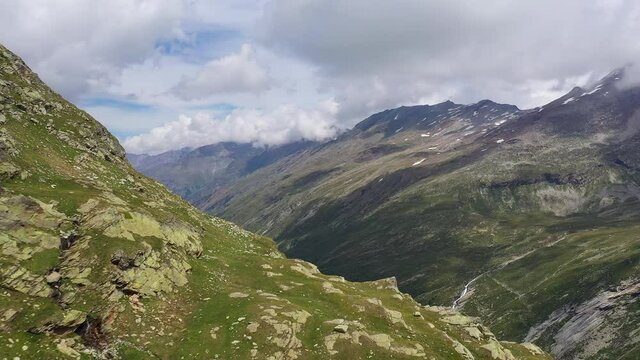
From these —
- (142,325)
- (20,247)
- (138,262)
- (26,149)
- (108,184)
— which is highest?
(26,149)

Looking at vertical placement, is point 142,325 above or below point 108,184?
below

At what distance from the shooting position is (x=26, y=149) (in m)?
73.7

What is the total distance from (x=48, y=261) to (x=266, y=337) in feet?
78.2

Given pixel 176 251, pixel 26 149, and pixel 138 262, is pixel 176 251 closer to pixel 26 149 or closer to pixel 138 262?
pixel 138 262

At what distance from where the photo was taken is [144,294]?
55094mm

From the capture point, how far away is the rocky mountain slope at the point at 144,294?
46938 mm

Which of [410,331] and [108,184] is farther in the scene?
[108,184]

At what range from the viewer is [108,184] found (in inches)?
→ 3226

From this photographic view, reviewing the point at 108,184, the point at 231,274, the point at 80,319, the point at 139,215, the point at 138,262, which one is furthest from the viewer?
the point at 108,184

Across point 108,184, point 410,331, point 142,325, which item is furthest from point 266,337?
point 108,184

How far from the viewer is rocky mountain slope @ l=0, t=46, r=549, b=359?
46.9 m

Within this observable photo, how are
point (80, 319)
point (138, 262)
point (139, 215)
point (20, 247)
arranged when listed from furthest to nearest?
1. point (139, 215)
2. point (138, 262)
3. point (20, 247)
4. point (80, 319)

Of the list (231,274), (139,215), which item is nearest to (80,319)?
(139,215)

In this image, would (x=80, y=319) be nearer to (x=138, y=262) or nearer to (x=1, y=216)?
(x=138, y=262)
